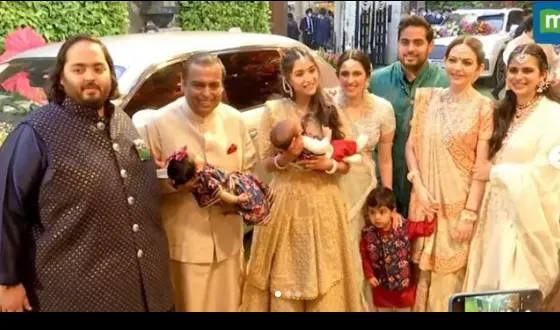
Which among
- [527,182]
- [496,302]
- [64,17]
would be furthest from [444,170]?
[64,17]

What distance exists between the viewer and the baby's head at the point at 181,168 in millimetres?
2053

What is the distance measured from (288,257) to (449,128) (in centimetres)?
74

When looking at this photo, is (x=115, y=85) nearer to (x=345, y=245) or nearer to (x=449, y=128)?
(x=345, y=245)

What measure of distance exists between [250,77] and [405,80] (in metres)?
0.68

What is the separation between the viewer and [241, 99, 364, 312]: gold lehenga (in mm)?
2377

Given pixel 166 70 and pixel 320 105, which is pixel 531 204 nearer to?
pixel 320 105

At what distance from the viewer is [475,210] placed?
245cm

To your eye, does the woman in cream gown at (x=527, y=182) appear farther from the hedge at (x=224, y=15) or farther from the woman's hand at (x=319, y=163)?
the hedge at (x=224, y=15)

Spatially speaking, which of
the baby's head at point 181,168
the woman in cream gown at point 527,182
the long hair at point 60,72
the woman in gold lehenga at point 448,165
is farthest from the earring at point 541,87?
the long hair at point 60,72

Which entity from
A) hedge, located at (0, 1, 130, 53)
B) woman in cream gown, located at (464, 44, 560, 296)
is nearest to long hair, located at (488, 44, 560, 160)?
woman in cream gown, located at (464, 44, 560, 296)

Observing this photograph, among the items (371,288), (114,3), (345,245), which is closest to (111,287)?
(345,245)

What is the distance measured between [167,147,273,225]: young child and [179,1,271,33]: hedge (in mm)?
1293

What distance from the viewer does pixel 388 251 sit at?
2.54m

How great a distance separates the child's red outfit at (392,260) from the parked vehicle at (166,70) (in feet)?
1.71
